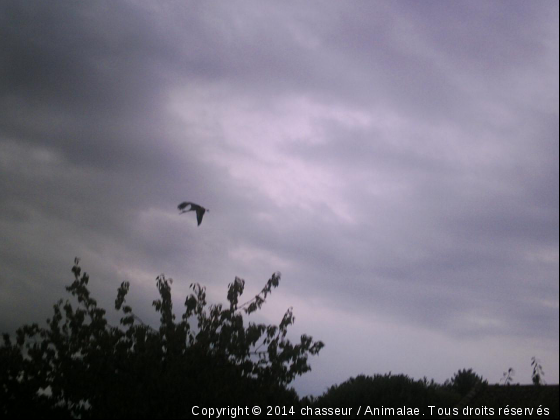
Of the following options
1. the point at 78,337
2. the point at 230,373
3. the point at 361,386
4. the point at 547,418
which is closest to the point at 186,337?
the point at 230,373

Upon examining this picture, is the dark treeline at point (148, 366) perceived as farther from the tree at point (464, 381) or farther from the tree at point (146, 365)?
the tree at point (464, 381)

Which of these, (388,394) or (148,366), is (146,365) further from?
(388,394)

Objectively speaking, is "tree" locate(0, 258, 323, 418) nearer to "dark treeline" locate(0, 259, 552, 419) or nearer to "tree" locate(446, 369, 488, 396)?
"dark treeline" locate(0, 259, 552, 419)

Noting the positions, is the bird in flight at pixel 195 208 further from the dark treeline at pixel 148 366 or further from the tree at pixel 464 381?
the tree at pixel 464 381

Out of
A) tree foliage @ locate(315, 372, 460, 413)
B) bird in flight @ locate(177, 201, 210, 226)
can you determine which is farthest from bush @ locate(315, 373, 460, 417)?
bird in flight @ locate(177, 201, 210, 226)

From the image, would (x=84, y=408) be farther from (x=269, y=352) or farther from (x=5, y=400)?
(x=269, y=352)

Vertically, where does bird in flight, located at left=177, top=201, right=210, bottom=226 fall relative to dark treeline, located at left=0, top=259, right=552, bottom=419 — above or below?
above

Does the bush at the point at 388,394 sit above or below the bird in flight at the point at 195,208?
below

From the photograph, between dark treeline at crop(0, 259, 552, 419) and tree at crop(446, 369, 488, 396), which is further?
tree at crop(446, 369, 488, 396)

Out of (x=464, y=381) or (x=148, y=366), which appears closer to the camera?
(x=148, y=366)

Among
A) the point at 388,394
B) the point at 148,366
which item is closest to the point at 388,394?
the point at 388,394

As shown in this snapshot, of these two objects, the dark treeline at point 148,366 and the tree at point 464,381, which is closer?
the dark treeline at point 148,366

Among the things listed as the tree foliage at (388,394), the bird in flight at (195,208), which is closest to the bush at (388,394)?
the tree foliage at (388,394)

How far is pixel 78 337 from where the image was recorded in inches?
770
